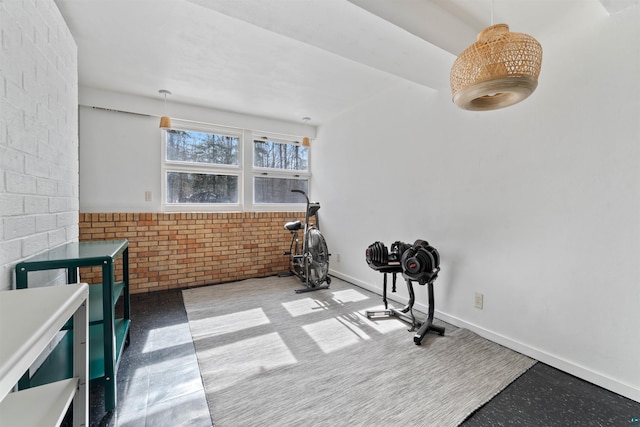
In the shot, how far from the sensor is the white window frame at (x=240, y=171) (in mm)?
3748

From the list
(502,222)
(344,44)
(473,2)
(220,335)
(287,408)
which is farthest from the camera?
(220,335)

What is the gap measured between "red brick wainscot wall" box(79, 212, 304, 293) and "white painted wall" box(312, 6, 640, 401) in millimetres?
2213

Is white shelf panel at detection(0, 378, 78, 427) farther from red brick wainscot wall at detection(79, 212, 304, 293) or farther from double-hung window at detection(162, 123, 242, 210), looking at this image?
double-hung window at detection(162, 123, 242, 210)

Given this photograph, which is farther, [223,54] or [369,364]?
[223,54]

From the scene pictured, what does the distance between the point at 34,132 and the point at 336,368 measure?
2.33 metres

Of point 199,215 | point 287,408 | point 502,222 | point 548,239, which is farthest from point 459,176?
point 199,215

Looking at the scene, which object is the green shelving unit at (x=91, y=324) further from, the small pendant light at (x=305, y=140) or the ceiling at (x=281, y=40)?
the small pendant light at (x=305, y=140)

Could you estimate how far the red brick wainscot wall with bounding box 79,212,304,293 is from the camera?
3.36m

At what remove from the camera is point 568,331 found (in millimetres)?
1866

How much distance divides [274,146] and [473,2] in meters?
3.31

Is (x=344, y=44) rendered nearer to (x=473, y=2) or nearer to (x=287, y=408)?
(x=473, y=2)

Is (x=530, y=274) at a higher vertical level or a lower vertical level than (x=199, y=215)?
lower

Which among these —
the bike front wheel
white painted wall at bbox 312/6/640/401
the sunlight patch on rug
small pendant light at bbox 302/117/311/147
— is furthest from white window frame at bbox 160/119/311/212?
white painted wall at bbox 312/6/640/401

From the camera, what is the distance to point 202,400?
160 centimetres
